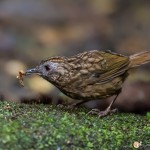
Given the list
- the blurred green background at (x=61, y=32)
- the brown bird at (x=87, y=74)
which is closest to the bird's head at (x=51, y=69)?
the brown bird at (x=87, y=74)

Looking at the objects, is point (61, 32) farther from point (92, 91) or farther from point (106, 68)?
point (92, 91)

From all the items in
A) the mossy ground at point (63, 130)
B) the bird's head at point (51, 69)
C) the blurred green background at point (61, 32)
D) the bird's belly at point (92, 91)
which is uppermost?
the blurred green background at point (61, 32)

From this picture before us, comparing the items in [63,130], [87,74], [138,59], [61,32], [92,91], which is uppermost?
[61,32]

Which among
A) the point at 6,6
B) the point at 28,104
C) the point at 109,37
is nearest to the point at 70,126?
the point at 28,104

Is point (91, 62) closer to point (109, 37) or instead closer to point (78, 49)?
point (78, 49)

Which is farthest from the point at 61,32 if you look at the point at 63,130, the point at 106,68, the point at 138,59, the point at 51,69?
the point at 63,130

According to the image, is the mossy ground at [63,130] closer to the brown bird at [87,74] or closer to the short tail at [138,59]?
the brown bird at [87,74]

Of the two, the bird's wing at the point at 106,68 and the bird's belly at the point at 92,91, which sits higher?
the bird's wing at the point at 106,68
